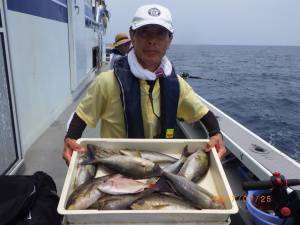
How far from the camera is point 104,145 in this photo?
6.26 ft

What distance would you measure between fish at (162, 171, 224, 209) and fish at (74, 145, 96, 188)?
1.41ft

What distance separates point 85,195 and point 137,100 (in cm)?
87

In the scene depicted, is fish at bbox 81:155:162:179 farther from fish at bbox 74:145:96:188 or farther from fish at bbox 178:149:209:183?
fish at bbox 178:149:209:183

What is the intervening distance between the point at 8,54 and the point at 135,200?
2.41 metres

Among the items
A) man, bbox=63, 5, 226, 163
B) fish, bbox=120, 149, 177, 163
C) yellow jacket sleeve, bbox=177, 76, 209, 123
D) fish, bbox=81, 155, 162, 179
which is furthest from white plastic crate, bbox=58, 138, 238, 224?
yellow jacket sleeve, bbox=177, 76, 209, 123

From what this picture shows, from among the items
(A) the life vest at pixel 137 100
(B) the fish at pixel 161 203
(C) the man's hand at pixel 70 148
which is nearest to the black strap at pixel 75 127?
(C) the man's hand at pixel 70 148

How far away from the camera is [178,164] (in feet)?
5.96

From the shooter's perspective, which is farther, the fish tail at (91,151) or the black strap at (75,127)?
the black strap at (75,127)

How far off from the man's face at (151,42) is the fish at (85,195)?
3.10ft

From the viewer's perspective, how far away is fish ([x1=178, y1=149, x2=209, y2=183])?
169 centimetres

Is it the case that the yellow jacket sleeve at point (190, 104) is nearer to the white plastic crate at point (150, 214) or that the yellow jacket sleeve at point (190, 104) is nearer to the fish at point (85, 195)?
the white plastic crate at point (150, 214)

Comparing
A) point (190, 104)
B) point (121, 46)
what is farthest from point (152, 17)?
point (121, 46)

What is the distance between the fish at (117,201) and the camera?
1.37 metres

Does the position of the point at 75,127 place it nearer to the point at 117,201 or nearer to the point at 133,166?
the point at 133,166
